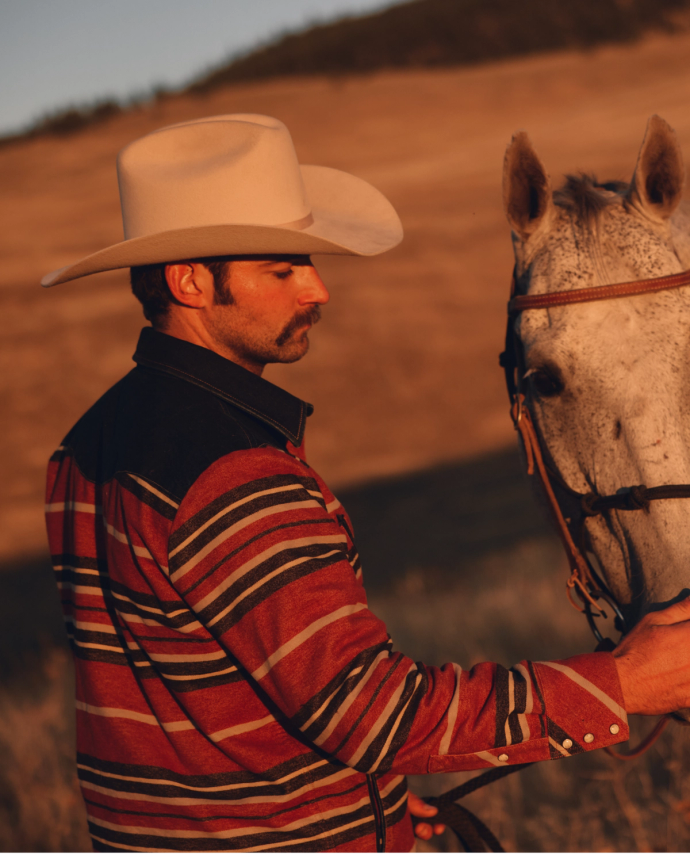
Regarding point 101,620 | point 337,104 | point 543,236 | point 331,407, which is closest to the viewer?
point 101,620

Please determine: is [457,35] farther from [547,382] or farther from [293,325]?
[293,325]

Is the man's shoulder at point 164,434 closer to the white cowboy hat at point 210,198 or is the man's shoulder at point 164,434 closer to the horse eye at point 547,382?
the white cowboy hat at point 210,198

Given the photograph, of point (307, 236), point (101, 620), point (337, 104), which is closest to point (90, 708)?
point (101, 620)

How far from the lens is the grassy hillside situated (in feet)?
147

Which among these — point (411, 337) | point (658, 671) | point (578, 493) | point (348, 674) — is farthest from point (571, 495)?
point (411, 337)

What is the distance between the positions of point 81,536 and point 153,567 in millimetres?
419

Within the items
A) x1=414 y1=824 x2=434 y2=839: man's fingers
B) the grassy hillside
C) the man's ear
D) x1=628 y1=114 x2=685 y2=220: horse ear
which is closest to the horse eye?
x1=628 y1=114 x2=685 y2=220: horse ear

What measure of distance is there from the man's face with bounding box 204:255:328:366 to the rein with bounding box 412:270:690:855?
0.70 metres

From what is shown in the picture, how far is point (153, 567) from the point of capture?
1834 millimetres

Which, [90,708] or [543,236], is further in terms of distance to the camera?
[543,236]

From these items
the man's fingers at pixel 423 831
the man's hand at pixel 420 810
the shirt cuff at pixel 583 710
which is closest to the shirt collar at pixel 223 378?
the shirt cuff at pixel 583 710

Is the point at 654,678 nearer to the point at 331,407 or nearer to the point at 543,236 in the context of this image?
the point at 543,236

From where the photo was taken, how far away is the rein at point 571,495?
226cm

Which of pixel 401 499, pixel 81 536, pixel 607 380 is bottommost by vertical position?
pixel 401 499
